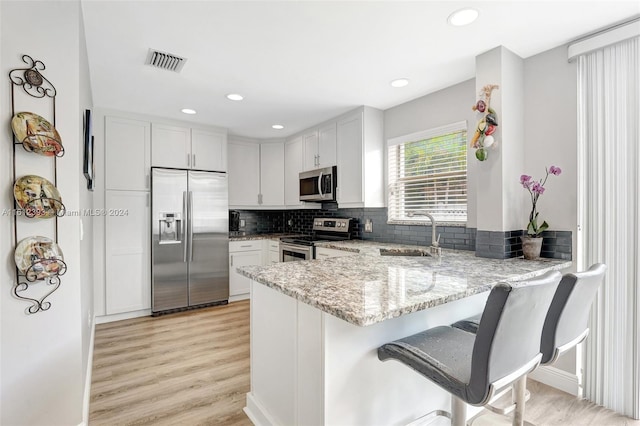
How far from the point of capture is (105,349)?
9.34 ft

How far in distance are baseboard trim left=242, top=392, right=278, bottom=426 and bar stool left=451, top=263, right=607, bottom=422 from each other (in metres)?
1.14

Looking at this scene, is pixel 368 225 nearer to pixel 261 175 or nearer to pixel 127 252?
pixel 261 175

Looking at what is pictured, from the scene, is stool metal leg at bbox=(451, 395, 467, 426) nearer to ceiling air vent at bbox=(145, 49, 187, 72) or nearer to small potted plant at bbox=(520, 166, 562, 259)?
small potted plant at bbox=(520, 166, 562, 259)

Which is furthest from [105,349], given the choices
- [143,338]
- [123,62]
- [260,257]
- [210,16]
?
[210,16]

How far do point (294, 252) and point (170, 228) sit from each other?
1546mm

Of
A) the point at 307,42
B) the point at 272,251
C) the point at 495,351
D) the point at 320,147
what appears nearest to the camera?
the point at 495,351

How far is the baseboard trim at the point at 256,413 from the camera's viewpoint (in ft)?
5.63

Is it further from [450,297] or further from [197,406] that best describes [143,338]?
[450,297]

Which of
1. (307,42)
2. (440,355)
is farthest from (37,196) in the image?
(440,355)

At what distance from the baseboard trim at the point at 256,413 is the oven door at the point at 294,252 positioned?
192cm

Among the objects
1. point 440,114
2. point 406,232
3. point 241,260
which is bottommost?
point 241,260

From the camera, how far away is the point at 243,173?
4.78m

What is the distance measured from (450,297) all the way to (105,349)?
308 centimetres

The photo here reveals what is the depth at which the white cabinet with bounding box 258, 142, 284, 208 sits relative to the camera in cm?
493
